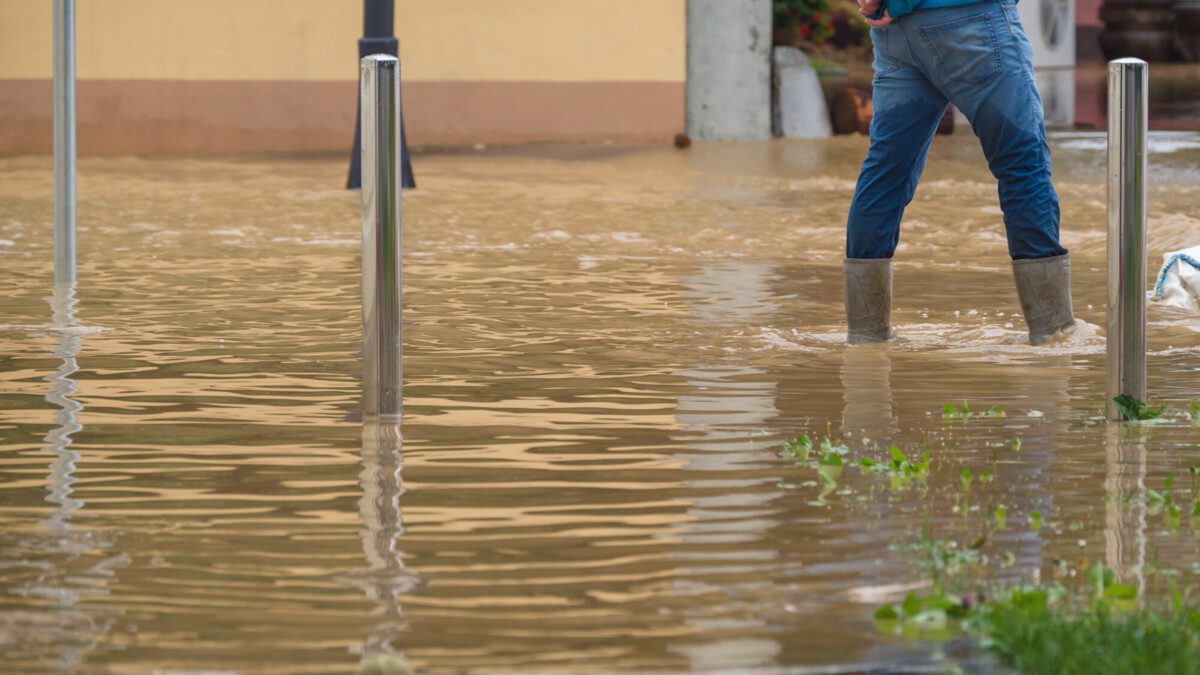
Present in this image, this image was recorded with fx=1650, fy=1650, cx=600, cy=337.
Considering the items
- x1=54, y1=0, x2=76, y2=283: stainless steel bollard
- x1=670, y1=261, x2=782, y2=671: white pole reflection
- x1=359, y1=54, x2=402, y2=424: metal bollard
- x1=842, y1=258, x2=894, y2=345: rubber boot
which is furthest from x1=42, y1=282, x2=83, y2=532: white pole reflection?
x1=842, y1=258, x2=894, y2=345: rubber boot

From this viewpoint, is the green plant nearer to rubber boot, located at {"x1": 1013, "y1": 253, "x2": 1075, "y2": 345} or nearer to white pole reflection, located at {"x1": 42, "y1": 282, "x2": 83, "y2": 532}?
white pole reflection, located at {"x1": 42, "y1": 282, "x2": 83, "y2": 532}

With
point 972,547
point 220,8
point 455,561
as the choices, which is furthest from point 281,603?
point 220,8

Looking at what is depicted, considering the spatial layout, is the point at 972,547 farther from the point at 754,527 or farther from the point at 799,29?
the point at 799,29

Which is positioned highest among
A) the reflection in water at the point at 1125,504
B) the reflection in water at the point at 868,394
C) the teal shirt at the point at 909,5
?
the teal shirt at the point at 909,5

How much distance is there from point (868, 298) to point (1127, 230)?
4.50 feet

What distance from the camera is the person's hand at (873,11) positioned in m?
4.94

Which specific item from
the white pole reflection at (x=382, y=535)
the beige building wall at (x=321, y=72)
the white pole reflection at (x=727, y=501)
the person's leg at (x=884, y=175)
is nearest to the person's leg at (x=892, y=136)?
the person's leg at (x=884, y=175)

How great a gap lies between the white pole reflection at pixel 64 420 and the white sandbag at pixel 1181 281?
151 inches

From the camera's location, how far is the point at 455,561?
2953 millimetres

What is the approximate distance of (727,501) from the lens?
336 centimetres

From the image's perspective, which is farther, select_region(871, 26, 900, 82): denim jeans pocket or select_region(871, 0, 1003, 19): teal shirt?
select_region(871, 26, 900, 82): denim jeans pocket

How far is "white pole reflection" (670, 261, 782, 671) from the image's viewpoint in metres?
2.53

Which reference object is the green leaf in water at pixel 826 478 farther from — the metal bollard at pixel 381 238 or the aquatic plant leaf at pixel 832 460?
the metal bollard at pixel 381 238

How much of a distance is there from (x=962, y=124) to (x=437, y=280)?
12220 millimetres
